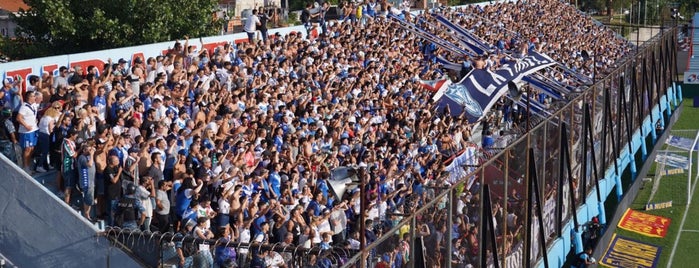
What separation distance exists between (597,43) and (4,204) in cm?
3808

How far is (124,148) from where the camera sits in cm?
1330

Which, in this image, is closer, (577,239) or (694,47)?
(577,239)

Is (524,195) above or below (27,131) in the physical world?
below

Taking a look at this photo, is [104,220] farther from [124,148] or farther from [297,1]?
[297,1]

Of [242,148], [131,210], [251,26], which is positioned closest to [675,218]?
[251,26]

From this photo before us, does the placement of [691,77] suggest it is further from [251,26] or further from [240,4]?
[251,26]

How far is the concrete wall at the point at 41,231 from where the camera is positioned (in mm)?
12547

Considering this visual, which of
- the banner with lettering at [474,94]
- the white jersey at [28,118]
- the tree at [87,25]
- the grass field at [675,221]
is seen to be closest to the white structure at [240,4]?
the tree at [87,25]

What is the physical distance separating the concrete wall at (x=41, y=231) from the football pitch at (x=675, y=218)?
14358 mm

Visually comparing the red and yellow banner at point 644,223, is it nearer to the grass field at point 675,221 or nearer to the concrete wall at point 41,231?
the grass field at point 675,221

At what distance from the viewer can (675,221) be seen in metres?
25.6

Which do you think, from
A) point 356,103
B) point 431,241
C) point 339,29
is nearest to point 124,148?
point 431,241

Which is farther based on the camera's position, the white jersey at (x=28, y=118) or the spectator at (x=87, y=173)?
the white jersey at (x=28, y=118)

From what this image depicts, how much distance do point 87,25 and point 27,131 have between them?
1906cm
